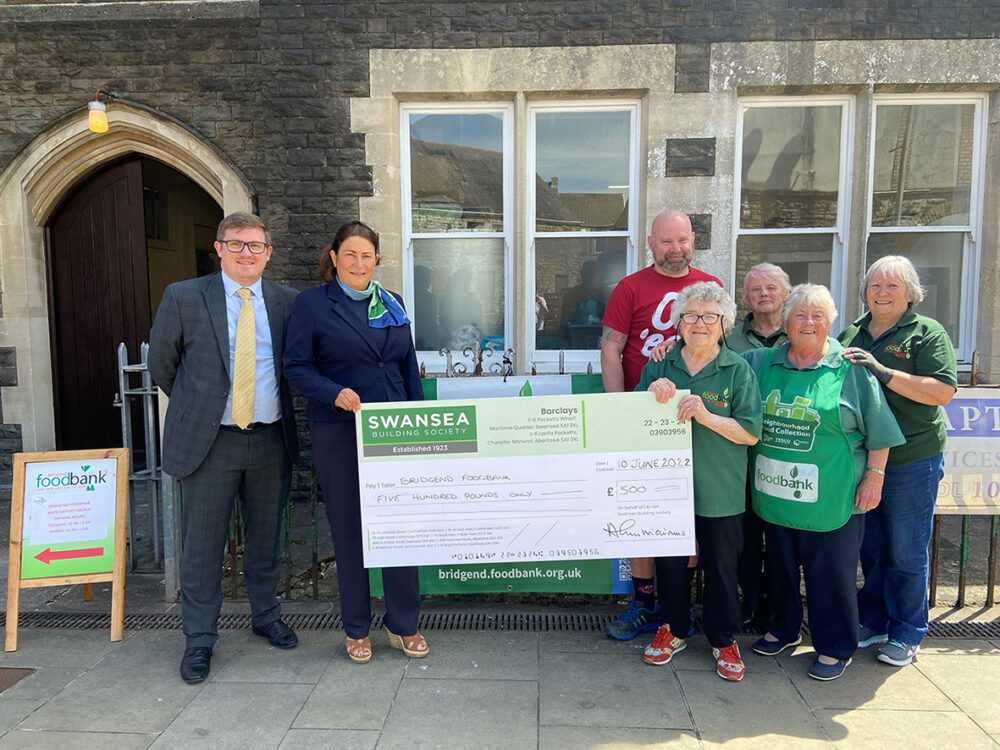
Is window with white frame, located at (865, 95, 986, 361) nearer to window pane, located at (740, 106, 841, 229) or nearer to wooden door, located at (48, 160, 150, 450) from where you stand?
window pane, located at (740, 106, 841, 229)

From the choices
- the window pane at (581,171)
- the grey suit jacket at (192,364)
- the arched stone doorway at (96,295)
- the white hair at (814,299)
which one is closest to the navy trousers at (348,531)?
the grey suit jacket at (192,364)

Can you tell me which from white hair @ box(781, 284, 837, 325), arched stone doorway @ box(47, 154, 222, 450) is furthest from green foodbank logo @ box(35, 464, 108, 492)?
white hair @ box(781, 284, 837, 325)

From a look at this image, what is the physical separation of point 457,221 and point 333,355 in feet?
9.59

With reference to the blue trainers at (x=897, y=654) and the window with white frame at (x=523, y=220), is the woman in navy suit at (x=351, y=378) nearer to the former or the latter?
the blue trainers at (x=897, y=654)

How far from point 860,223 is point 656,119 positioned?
1.83 meters

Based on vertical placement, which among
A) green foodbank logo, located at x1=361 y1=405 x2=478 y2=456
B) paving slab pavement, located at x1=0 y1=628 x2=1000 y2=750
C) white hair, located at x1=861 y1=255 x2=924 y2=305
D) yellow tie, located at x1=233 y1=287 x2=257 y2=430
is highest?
white hair, located at x1=861 y1=255 x2=924 y2=305

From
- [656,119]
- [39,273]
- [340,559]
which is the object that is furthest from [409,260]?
[39,273]

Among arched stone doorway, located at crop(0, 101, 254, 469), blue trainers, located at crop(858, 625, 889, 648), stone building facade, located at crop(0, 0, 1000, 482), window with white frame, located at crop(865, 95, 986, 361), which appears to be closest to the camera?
blue trainers, located at crop(858, 625, 889, 648)

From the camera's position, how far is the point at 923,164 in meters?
5.46

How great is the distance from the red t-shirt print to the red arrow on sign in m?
2.97

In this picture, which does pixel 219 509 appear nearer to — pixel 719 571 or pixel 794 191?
pixel 719 571

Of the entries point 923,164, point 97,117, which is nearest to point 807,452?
point 923,164

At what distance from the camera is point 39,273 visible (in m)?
6.27

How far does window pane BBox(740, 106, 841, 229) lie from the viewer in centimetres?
545
